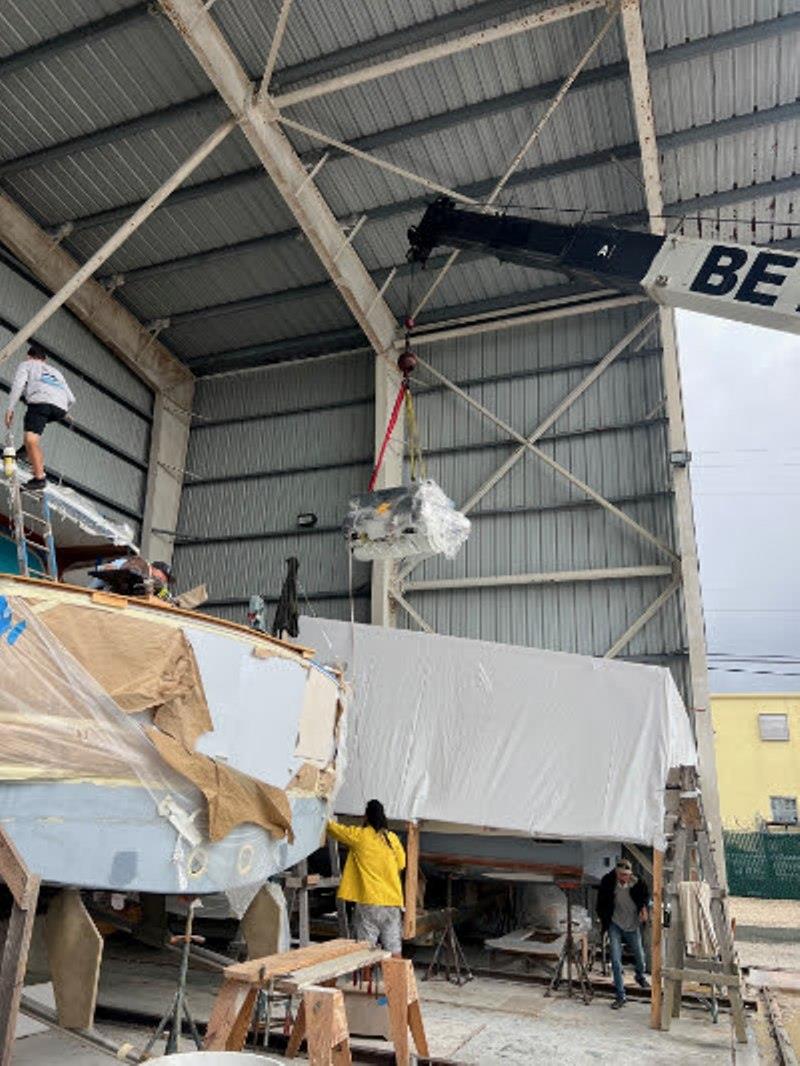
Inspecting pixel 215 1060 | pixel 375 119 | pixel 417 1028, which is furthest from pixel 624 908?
pixel 375 119

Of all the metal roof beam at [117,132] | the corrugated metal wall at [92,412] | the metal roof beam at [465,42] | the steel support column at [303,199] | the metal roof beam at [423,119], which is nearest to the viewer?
→ the metal roof beam at [465,42]

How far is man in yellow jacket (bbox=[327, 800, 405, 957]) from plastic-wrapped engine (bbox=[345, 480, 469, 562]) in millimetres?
3513

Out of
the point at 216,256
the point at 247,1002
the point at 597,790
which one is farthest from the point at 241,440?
the point at 247,1002

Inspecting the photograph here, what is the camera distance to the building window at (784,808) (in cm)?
2755

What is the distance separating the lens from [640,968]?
8.41 m

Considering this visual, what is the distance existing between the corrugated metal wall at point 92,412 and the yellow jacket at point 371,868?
9.84 meters

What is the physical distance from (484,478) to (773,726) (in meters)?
20.0

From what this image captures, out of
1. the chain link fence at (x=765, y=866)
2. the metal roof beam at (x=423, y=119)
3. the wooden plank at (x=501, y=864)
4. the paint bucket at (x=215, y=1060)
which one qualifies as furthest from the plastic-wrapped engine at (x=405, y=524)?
the chain link fence at (x=765, y=866)

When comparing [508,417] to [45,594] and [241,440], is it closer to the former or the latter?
[241,440]

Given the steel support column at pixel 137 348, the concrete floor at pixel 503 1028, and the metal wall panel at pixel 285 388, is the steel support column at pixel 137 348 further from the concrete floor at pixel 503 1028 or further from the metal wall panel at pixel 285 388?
the concrete floor at pixel 503 1028

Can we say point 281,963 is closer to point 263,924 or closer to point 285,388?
point 263,924

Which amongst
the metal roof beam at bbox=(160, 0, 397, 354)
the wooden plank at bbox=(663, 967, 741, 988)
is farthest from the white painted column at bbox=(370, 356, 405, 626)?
the wooden plank at bbox=(663, 967, 741, 988)

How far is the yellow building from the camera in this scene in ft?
91.5

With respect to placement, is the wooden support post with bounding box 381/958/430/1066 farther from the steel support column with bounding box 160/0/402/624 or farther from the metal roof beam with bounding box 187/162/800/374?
the metal roof beam with bounding box 187/162/800/374
